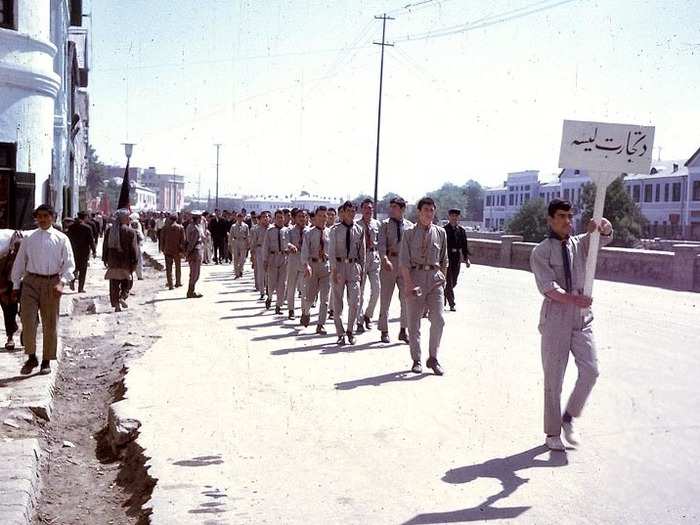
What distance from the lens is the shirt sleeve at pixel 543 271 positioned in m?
5.92

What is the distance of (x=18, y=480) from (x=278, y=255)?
9.85 m

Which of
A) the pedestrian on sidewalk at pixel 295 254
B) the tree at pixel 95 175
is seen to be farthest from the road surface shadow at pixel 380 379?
the tree at pixel 95 175

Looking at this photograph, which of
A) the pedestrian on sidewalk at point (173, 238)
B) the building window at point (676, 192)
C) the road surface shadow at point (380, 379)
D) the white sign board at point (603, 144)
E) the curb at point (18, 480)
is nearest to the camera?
the curb at point (18, 480)

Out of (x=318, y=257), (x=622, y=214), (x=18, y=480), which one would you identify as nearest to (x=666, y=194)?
(x=622, y=214)

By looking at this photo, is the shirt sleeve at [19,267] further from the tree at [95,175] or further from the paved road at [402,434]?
the tree at [95,175]

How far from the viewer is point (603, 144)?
6258mm

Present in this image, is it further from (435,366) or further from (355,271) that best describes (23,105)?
(435,366)

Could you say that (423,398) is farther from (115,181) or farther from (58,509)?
(115,181)

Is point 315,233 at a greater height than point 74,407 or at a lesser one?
greater

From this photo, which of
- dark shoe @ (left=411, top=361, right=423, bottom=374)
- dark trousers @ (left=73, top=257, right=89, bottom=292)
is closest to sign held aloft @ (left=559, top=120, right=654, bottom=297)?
dark shoe @ (left=411, top=361, right=423, bottom=374)

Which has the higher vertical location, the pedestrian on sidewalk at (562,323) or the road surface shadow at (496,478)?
the pedestrian on sidewalk at (562,323)

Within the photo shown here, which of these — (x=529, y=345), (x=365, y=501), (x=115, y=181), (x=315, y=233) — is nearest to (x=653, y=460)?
(x=365, y=501)

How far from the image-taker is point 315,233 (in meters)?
12.4

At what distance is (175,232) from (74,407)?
38.6 feet
